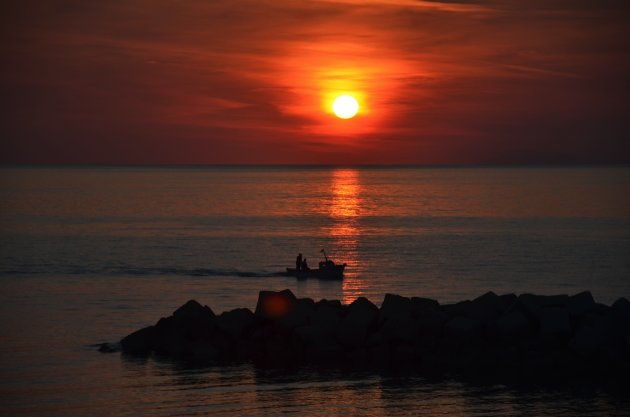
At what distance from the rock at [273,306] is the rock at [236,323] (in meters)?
0.38

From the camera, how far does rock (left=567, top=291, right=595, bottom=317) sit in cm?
2859

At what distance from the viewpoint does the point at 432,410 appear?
72.6ft

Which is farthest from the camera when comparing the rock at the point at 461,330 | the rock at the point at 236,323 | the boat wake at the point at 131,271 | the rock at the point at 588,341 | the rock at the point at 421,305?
the boat wake at the point at 131,271

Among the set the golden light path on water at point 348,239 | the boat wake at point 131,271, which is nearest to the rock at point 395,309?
the golden light path on water at point 348,239

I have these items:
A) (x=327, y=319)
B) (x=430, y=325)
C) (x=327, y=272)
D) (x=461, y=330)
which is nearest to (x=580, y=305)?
(x=461, y=330)

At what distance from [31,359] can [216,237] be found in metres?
49.4

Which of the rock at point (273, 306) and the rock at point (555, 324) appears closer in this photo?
the rock at point (555, 324)

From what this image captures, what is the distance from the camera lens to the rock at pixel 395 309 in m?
28.4

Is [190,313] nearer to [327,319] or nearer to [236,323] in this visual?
[236,323]

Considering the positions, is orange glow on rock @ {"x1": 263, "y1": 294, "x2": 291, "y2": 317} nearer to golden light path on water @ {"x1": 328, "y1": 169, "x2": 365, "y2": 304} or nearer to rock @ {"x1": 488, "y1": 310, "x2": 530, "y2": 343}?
rock @ {"x1": 488, "y1": 310, "x2": 530, "y2": 343}

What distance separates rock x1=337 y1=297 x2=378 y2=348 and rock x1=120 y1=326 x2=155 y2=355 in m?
6.13

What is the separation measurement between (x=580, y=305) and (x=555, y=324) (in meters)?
2.39

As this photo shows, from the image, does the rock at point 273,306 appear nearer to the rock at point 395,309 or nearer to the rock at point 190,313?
the rock at point 190,313

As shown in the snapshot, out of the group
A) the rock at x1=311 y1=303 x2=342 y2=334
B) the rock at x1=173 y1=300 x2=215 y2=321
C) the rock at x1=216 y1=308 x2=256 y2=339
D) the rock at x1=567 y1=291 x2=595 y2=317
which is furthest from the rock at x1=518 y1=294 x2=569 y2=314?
the rock at x1=173 y1=300 x2=215 y2=321
